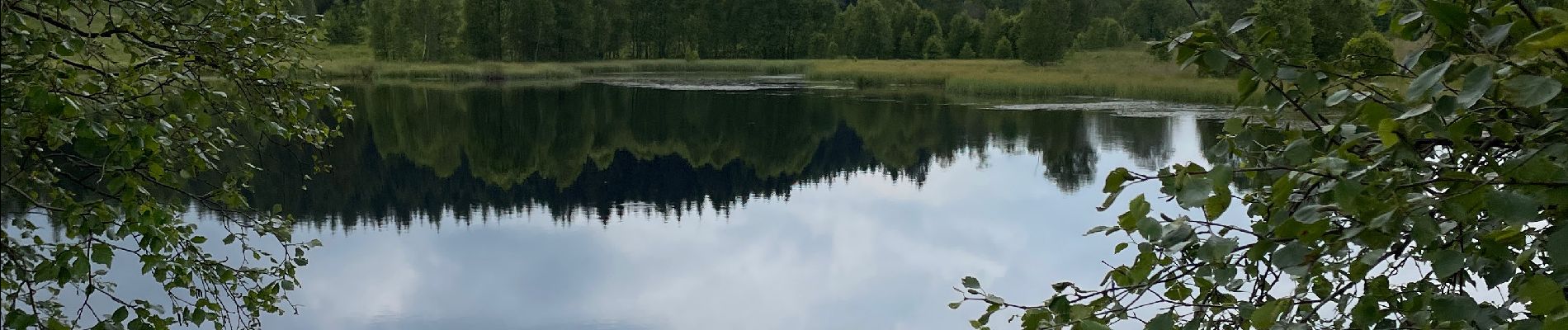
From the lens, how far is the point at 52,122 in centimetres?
281

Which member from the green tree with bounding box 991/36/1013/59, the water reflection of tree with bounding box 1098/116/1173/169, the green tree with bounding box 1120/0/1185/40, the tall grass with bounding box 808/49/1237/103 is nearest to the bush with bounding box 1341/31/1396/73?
the water reflection of tree with bounding box 1098/116/1173/169

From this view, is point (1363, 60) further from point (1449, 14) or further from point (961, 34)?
point (961, 34)

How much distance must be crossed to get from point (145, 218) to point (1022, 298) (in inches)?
326

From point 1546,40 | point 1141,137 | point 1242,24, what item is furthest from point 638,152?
point 1546,40

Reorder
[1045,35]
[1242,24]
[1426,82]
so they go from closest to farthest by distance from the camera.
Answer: [1426,82] → [1242,24] → [1045,35]

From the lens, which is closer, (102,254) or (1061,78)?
(102,254)

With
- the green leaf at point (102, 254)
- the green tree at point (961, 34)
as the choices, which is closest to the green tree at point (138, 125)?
the green leaf at point (102, 254)

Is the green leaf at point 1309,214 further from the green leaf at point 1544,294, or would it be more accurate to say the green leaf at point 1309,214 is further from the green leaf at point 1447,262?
the green leaf at point 1544,294

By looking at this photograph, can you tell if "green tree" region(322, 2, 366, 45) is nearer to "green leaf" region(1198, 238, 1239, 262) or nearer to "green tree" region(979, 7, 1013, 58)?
"green tree" region(979, 7, 1013, 58)

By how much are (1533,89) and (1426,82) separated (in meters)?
0.13

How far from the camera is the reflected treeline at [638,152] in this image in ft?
53.4

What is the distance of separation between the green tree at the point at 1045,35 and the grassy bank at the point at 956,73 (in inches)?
35.2

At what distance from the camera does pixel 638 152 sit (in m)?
22.8

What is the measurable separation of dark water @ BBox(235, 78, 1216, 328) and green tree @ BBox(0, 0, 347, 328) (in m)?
Result: 3.06
